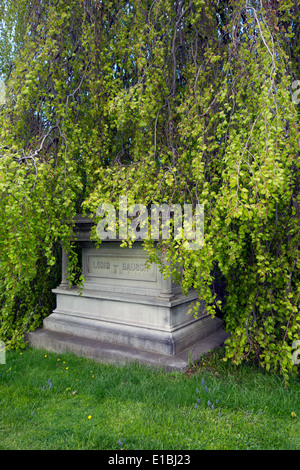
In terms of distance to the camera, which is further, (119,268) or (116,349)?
(119,268)

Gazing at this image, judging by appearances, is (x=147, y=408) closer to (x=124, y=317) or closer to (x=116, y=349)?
(x=116, y=349)

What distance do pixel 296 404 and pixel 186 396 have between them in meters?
0.98

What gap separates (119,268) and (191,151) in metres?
1.95

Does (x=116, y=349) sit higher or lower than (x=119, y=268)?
lower

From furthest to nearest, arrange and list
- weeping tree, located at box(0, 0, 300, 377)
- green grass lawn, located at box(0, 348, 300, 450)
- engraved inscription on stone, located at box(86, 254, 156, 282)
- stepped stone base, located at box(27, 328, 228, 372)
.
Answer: engraved inscription on stone, located at box(86, 254, 156, 282) → stepped stone base, located at box(27, 328, 228, 372) → weeping tree, located at box(0, 0, 300, 377) → green grass lawn, located at box(0, 348, 300, 450)

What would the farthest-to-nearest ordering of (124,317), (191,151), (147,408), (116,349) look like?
(124,317), (116,349), (191,151), (147,408)

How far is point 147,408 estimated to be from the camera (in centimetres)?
304

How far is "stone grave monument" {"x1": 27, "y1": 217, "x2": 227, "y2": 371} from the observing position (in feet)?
13.7

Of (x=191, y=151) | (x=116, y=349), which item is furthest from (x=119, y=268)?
(x=191, y=151)

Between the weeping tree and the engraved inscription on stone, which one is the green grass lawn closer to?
the weeping tree

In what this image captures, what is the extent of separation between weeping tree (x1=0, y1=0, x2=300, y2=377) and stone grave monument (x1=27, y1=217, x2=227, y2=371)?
17.4 inches

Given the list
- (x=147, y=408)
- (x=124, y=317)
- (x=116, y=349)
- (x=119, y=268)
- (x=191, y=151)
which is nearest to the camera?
(x=147, y=408)

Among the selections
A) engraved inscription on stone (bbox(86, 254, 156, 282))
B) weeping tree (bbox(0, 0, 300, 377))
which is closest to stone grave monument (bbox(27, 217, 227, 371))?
engraved inscription on stone (bbox(86, 254, 156, 282))

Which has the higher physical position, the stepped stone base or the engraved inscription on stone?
the engraved inscription on stone
